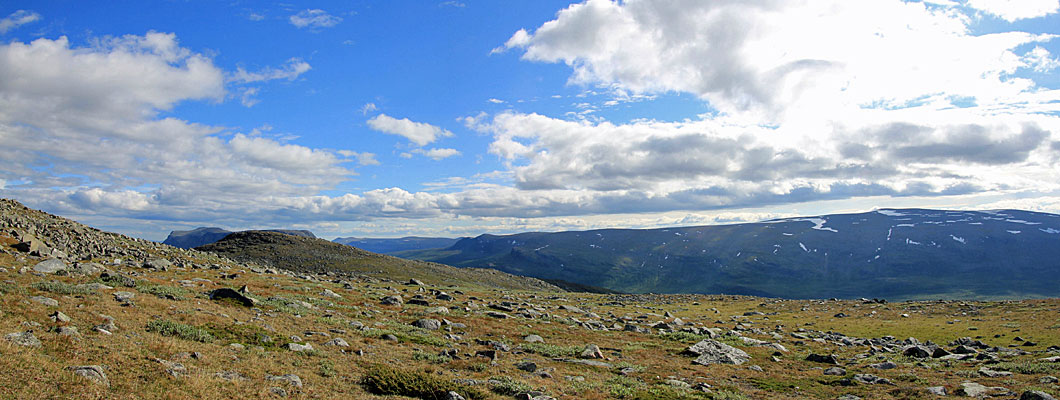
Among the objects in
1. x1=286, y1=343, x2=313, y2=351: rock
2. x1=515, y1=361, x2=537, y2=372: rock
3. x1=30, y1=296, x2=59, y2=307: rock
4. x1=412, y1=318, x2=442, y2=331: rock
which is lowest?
x1=412, y1=318, x2=442, y2=331: rock

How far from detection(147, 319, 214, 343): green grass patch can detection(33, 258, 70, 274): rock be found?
59.8ft

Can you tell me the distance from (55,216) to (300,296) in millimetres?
57259

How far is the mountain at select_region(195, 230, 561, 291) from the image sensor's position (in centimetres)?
12088

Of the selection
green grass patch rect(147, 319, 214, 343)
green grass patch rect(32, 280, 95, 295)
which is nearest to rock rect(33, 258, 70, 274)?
green grass patch rect(32, 280, 95, 295)

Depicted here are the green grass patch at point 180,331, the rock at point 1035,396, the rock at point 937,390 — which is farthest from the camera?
the rock at point 937,390

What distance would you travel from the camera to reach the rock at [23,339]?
50.1ft

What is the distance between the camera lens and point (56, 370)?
13.7 m

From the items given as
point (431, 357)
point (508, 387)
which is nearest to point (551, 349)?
point (431, 357)

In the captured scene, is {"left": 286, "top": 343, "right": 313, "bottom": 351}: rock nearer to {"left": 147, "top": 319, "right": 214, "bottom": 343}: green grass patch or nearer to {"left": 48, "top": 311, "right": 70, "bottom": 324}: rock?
{"left": 147, "top": 319, "right": 214, "bottom": 343}: green grass patch

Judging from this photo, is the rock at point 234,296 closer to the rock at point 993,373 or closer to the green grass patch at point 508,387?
the green grass patch at point 508,387

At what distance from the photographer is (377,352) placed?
2494cm

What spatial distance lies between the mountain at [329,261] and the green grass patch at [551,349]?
89223mm

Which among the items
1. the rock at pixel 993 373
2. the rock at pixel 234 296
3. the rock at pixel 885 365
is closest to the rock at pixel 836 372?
the rock at pixel 885 365

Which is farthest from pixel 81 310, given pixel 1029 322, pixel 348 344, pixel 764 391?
pixel 1029 322
